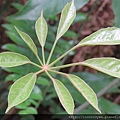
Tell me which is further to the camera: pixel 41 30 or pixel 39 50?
pixel 39 50

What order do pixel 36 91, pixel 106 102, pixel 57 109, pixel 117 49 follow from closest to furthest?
pixel 36 91, pixel 106 102, pixel 57 109, pixel 117 49

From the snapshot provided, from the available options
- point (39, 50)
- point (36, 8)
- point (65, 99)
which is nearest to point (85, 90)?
point (65, 99)

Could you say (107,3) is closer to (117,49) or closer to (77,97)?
(117,49)

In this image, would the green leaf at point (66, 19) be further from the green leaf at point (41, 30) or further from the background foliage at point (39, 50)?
the background foliage at point (39, 50)

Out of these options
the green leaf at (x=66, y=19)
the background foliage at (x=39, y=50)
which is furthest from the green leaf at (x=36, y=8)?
the green leaf at (x=66, y=19)

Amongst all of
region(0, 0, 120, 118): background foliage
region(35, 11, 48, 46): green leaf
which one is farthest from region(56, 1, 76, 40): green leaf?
region(0, 0, 120, 118): background foliage

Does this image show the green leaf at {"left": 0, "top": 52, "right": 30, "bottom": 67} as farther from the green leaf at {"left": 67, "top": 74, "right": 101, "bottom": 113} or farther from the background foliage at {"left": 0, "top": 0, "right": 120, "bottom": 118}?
the background foliage at {"left": 0, "top": 0, "right": 120, "bottom": 118}

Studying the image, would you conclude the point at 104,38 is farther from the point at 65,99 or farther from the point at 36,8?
the point at 36,8

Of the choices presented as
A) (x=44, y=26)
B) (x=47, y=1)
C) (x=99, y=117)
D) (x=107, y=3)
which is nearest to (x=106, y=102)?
(x=99, y=117)

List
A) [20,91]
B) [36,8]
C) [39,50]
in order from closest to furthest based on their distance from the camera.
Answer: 1. [20,91]
2. [36,8]
3. [39,50]
